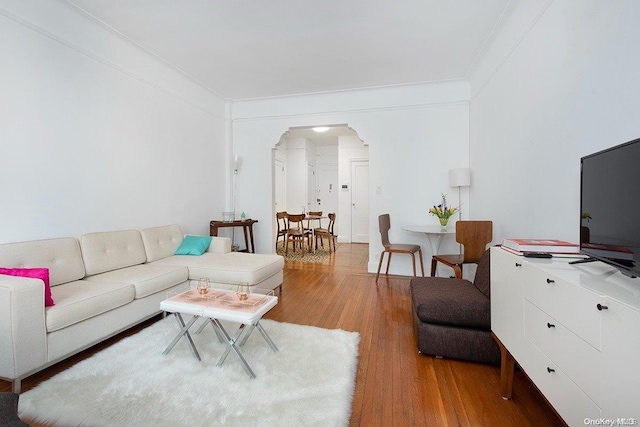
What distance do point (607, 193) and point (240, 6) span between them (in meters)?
2.84

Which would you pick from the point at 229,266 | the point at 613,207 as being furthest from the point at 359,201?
the point at 613,207

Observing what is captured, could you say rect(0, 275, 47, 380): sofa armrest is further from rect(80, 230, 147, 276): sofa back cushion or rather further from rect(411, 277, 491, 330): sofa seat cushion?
rect(411, 277, 491, 330): sofa seat cushion

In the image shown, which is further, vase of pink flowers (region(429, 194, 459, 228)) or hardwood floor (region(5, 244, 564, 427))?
vase of pink flowers (region(429, 194, 459, 228))

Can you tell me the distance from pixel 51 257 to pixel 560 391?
128 inches

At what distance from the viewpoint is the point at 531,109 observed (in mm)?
2217

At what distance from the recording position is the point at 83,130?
268 centimetres

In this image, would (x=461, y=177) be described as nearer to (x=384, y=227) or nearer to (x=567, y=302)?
(x=384, y=227)

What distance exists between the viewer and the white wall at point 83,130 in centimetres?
220

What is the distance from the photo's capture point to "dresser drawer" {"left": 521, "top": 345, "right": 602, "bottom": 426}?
91 centimetres

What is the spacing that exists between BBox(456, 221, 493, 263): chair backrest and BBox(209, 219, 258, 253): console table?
305 cm

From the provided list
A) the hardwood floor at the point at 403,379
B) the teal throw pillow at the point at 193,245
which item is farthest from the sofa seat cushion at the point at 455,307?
the teal throw pillow at the point at 193,245

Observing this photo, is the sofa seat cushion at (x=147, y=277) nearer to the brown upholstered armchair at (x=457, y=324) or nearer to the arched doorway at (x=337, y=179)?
the brown upholstered armchair at (x=457, y=324)

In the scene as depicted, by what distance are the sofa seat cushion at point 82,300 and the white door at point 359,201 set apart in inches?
229

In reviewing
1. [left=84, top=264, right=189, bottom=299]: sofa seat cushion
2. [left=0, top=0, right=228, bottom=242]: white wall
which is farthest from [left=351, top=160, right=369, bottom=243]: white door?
[left=84, top=264, right=189, bottom=299]: sofa seat cushion
